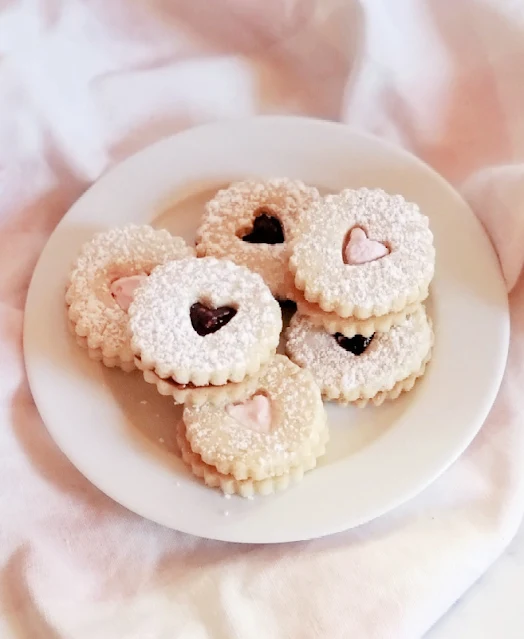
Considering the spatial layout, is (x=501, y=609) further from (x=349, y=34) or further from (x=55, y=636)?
(x=349, y=34)

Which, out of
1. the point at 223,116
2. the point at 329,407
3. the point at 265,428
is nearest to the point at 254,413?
the point at 265,428

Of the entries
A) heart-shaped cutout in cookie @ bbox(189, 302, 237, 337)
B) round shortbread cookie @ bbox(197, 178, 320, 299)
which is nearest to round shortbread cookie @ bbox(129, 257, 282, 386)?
heart-shaped cutout in cookie @ bbox(189, 302, 237, 337)

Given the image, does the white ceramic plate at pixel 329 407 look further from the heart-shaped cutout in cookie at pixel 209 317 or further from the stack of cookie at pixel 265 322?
the heart-shaped cutout in cookie at pixel 209 317

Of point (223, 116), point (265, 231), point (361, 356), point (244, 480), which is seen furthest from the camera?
point (223, 116)

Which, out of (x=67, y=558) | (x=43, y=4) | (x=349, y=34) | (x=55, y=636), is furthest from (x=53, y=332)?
(x=349, y=34)

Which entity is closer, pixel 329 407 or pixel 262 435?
pixel 262 435

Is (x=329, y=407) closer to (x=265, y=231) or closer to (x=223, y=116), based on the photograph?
(x=265, y=231)

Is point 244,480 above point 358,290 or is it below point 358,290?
below

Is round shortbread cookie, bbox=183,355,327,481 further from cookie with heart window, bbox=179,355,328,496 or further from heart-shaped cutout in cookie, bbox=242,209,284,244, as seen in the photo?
heart-shaped cutout in cookie, bbox=242,209,284,244
